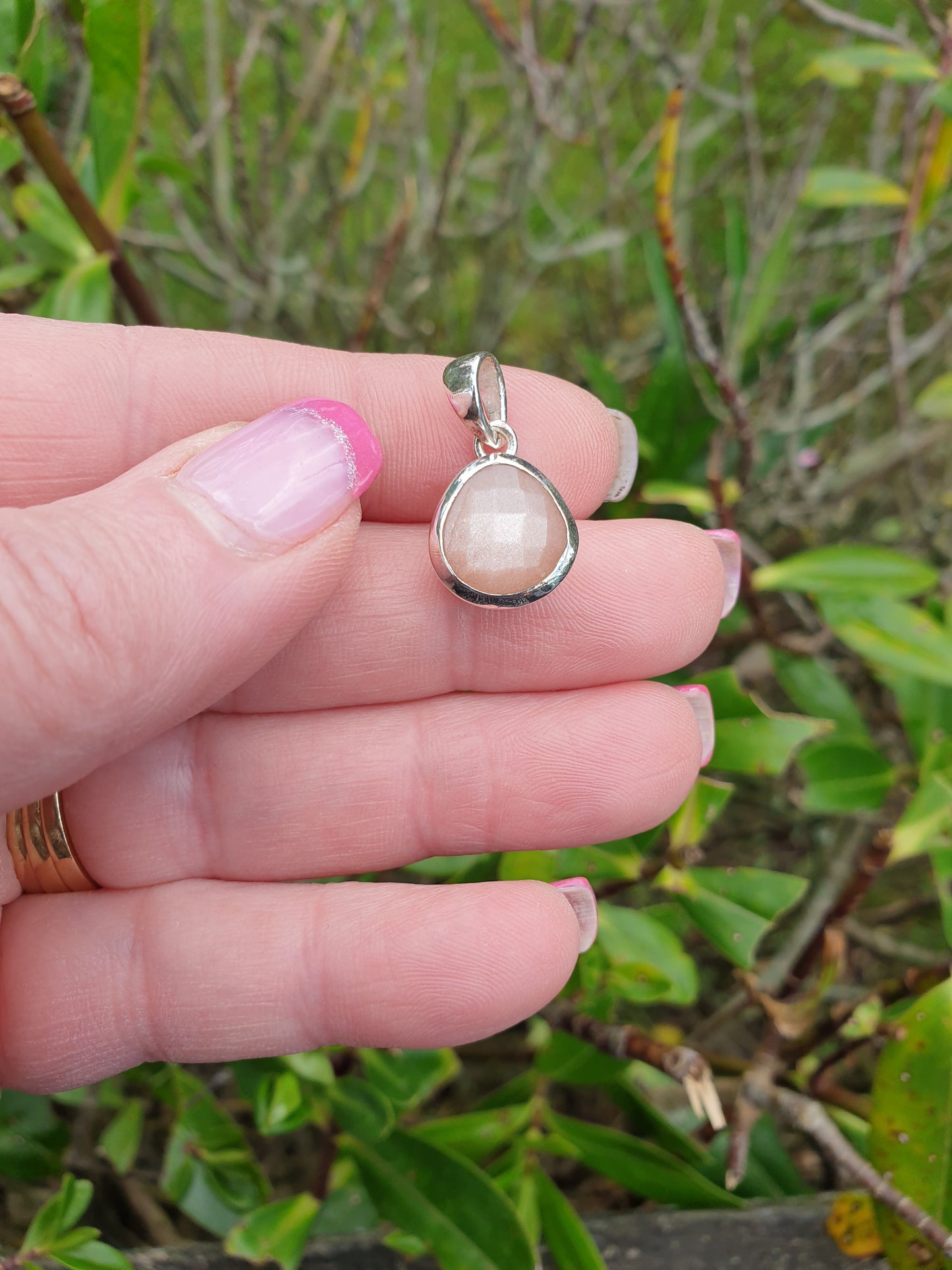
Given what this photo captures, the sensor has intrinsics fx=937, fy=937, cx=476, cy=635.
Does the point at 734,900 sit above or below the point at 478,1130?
above

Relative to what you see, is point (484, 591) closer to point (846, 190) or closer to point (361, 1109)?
point (361, 1109)

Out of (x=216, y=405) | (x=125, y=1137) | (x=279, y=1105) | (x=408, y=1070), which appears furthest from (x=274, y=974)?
(x=216, y=405)

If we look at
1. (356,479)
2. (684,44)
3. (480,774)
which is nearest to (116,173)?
(356,479)

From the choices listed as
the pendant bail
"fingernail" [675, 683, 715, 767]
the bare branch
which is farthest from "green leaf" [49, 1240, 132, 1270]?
the bare branch

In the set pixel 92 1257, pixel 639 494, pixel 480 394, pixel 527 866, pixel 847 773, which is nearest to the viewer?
pixel 92 1257

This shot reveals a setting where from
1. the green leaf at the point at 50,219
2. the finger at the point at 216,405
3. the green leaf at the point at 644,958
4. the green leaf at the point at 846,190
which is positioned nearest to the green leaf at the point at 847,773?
the green leaf at the point at 644,958

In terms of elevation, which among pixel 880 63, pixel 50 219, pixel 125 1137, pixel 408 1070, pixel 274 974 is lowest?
pixel 125 1137
